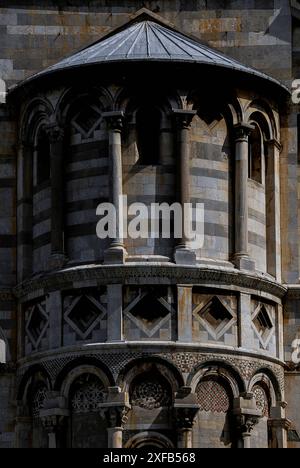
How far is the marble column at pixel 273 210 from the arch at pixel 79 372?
15.5 feet

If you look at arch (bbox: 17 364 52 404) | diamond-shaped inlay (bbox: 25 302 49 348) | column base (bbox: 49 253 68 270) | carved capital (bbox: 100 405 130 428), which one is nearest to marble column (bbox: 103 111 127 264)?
column base (bbox: 49 253 68 270)

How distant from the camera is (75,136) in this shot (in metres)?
56.5

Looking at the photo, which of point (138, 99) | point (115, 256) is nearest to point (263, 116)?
point (138, 99)

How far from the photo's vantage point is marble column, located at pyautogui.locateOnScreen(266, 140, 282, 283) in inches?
2244

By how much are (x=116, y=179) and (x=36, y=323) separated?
12.3 ft

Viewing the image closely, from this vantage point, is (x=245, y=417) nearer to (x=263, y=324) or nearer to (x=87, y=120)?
(x=263, y=324)

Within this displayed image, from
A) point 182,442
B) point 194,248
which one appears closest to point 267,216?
point 194,248

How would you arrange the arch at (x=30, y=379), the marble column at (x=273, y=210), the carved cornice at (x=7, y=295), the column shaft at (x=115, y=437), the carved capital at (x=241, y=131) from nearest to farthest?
the column shaft at (x=115, y=437)
the arch at (x=30, y=379)
the carved capital at (x=241, y=131)
the marble column at (x=273, y=210)
the carved cornice at (x=7, y=295)

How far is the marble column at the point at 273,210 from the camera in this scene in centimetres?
5700

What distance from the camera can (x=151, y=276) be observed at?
181ft

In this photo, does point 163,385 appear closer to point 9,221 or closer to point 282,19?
point 9,221

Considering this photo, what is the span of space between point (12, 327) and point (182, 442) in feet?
17.3

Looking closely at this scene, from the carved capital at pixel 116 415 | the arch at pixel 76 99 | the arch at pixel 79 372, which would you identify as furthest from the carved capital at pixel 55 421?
the arch at pixel 76 99

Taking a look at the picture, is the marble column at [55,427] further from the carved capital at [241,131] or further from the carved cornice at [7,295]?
the carved capital at [241,131]
